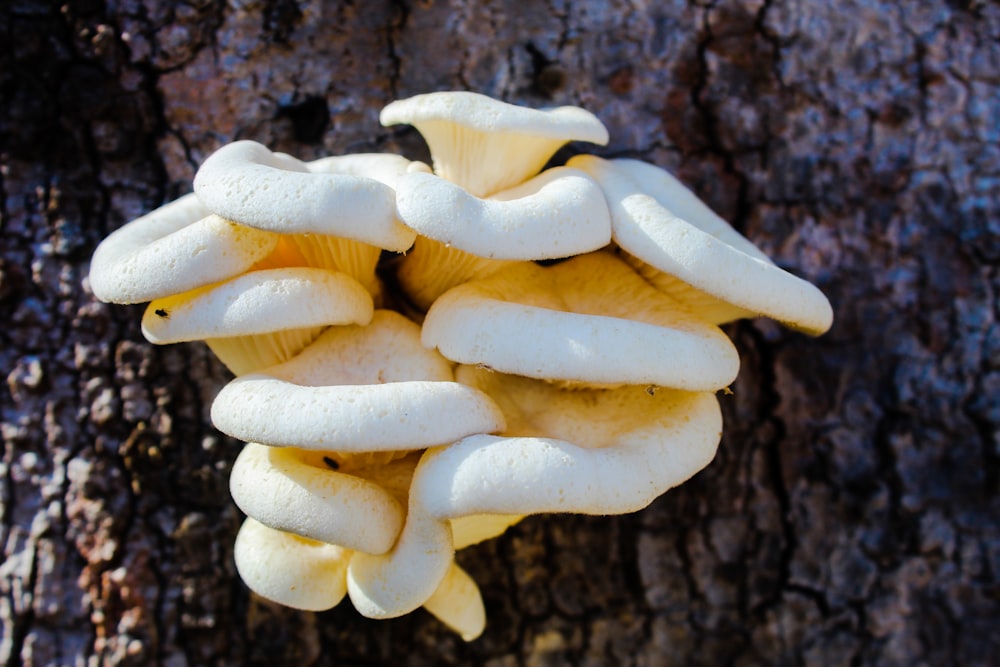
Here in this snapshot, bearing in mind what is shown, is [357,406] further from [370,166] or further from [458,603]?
[458,603]

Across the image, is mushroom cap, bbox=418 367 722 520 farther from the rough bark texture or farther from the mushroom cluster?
the rough bark texture

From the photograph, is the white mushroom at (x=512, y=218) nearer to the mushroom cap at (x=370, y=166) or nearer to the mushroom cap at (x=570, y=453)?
the mushroom cap at (x=370, y=166)

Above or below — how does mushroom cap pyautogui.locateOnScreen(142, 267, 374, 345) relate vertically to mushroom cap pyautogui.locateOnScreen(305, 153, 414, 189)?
below

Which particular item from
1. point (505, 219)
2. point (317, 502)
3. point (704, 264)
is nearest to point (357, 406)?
point (317, 502)

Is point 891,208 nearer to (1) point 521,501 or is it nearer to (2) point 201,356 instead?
(1) point 521,501

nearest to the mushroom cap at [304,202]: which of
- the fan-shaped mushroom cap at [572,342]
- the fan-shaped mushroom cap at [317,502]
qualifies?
the fan-shaped mushroom cap at [572,342]

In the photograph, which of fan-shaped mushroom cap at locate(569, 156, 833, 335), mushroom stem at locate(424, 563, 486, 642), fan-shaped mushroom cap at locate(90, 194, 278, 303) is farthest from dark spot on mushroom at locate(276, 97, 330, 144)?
mushroom stem at locate(424, 563, 486, 642)

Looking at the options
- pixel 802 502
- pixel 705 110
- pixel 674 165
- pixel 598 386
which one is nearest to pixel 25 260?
pixel 598 386
